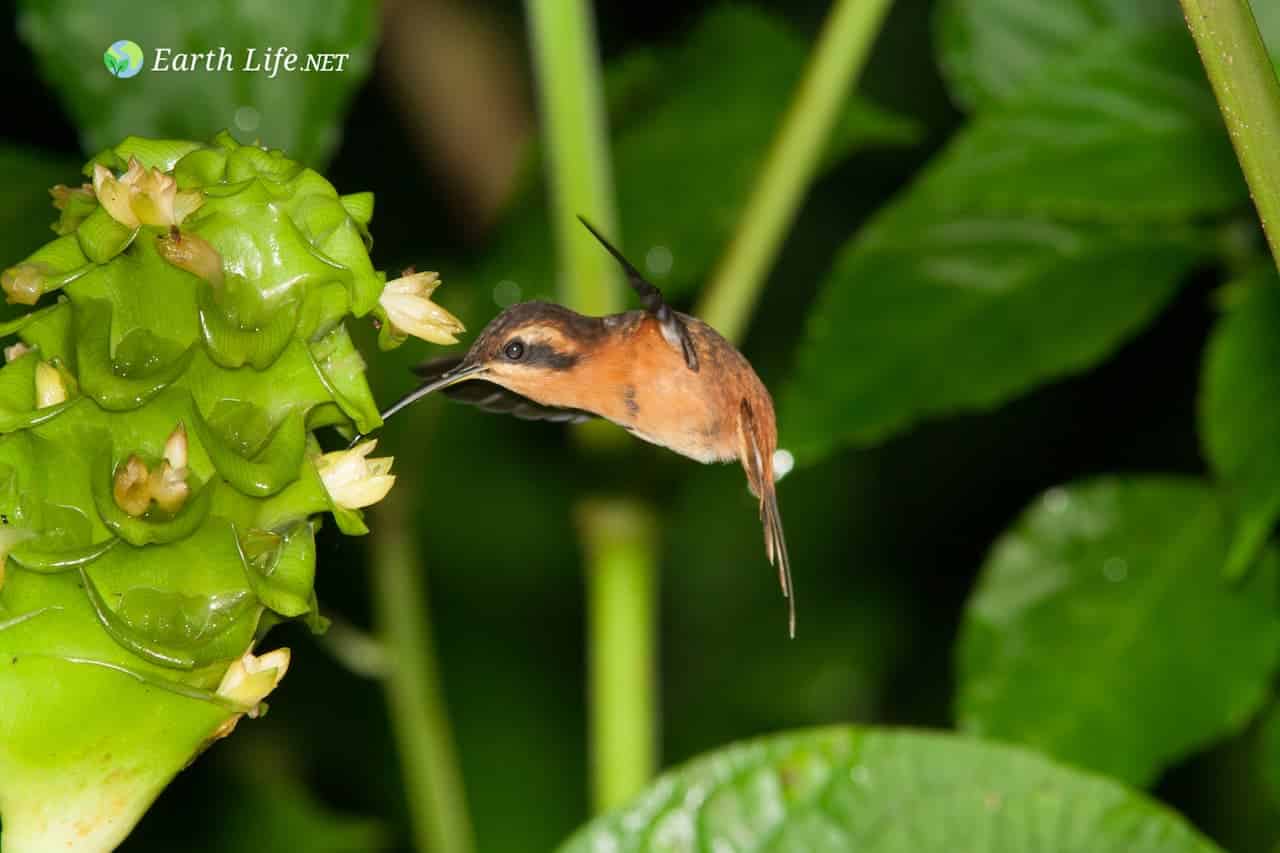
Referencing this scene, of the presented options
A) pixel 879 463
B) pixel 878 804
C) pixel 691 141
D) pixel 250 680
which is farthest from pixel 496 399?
pixel 879 463

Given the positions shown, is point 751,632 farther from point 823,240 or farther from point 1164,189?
point 1164,189

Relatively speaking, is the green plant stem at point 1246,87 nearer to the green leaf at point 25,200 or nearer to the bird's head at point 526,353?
the bird's head at point 526,353

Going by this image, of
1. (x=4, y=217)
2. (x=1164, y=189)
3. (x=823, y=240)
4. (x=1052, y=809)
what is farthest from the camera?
(x=823, y=240)

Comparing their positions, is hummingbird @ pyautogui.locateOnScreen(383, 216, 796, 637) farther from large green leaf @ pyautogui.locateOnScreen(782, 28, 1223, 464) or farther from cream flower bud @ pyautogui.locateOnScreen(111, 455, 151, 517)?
large green leaf @ pyautogui.locateOnScreen(782, 28, 1223, 464)

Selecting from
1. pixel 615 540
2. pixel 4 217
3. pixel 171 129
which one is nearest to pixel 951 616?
pixel 615 540

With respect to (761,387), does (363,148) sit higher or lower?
lower

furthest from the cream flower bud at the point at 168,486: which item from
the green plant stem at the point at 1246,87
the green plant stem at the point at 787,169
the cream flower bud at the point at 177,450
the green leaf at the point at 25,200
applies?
the green leaf at the point at 25,200
